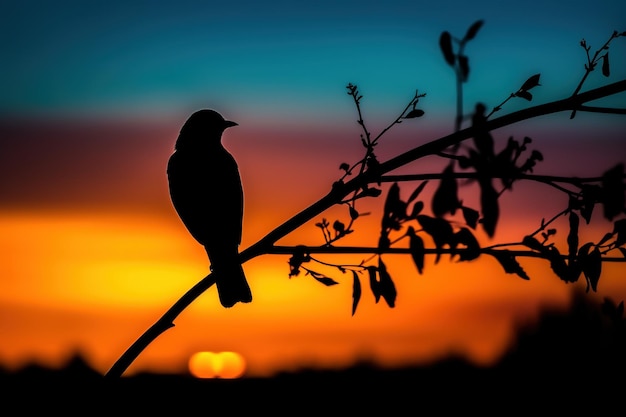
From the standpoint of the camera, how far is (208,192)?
5.41 m

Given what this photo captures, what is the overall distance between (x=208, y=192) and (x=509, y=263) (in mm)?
2893

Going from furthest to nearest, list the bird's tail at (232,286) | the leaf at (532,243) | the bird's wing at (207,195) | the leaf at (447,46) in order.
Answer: the bird's wing at (207,195)
the bird's tail at (232,286)
the leaf at (532,243)
the leaf at (447,46)

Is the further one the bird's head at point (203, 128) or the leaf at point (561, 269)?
the bird's head at point (203, 128)

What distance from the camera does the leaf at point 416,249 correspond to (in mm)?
2717

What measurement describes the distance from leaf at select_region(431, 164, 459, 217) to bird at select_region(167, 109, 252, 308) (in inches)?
104

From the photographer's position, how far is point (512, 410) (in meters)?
11.8

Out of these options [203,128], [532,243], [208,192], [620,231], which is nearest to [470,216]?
[532,243]

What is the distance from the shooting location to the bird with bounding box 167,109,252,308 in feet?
17.7

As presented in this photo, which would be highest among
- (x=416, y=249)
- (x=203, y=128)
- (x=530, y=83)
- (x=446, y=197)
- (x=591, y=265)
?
(x=203, y=128)

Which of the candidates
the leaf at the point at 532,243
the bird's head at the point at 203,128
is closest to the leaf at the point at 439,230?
the leaf at the point at 532,243

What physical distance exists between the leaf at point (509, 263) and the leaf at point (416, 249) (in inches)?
10.0

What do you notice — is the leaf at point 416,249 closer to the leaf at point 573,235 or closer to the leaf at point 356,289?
the leaf at point 356,289

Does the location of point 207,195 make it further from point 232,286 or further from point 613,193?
point 613,193

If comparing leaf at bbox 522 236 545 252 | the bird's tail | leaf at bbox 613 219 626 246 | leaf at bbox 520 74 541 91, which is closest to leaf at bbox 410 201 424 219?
leaf at bbox 522 236 545 252
